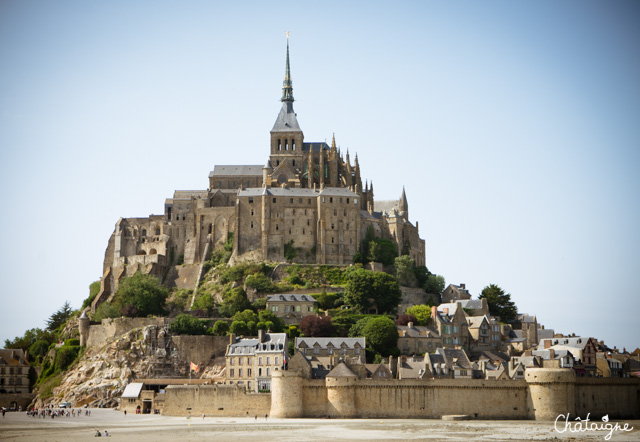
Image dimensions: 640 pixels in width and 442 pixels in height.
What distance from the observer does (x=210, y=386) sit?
73.4 m

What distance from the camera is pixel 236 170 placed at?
11225cm

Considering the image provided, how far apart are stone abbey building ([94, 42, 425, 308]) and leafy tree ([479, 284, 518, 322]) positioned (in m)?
9.59

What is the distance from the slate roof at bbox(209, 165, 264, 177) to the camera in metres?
112

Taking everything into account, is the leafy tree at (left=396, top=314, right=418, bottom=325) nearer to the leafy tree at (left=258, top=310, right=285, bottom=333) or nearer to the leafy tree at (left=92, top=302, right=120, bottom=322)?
the leafy tree at (left=258, top=310, right=285, bottom=333)

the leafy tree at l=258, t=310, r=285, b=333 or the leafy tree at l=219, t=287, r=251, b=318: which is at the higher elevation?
the leafy tree at l=219, t=287, r=251, b=318

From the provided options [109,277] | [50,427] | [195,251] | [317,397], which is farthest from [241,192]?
[50,427]

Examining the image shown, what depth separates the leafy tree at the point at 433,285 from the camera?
101000mm

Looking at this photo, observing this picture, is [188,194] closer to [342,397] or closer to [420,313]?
[420,313]

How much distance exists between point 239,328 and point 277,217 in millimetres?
19813

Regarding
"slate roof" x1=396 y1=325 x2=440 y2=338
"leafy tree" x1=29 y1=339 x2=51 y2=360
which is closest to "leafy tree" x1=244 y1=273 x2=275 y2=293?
"slate roof" x1=396 y1=325 x2=440 y2=338

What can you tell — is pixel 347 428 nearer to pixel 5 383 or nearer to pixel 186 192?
pixel 5 383

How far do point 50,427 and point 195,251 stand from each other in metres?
41.2

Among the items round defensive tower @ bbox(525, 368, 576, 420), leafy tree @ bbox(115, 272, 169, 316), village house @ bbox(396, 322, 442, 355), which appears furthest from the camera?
leafy tree @ bbox(115, 272, 169, 316)

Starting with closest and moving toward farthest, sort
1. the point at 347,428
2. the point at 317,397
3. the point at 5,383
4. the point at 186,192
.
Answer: the point at 347,428, the point at 317,397, the point at 5,383, the point at 186,192
